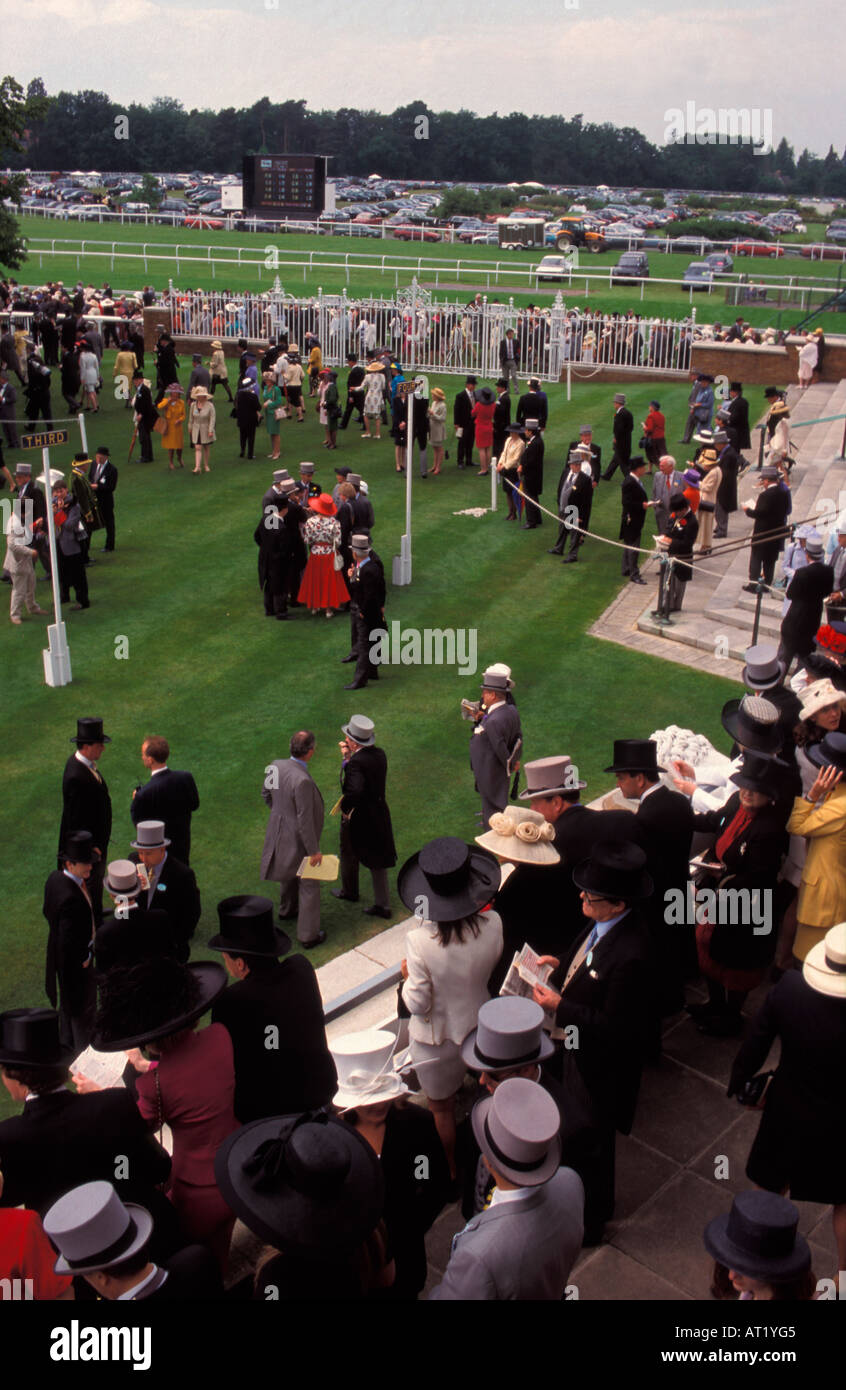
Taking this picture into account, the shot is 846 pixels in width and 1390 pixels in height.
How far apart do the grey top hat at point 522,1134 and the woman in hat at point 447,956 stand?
1.52 meters

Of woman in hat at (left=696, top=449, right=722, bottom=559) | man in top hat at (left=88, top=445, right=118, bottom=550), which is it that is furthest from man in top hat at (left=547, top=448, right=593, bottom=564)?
man in top hat at (left=88, top=445, right=118, bottom=550)

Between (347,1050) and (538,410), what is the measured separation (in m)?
18.0

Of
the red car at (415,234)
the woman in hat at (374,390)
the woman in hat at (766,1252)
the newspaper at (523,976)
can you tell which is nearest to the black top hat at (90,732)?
the newspaper at (523,976)

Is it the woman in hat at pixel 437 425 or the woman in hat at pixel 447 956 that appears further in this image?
the woman in hat at pixel 437 425

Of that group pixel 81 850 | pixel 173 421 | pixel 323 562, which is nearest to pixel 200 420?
pixel 173 421

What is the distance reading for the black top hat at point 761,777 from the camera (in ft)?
20.4

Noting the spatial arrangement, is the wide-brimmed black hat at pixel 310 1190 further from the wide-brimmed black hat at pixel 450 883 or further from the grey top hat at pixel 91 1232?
the wide-brimmed black hat at pixel 450 883

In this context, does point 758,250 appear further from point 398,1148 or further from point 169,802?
point 398,1148

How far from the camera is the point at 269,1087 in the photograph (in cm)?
488

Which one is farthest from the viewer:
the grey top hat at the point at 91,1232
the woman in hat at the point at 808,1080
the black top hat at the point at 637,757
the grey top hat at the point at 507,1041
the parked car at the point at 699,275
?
the parked car at the point at 699,275

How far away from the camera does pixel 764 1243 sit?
3.71 metres

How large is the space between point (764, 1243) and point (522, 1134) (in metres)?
0.81
